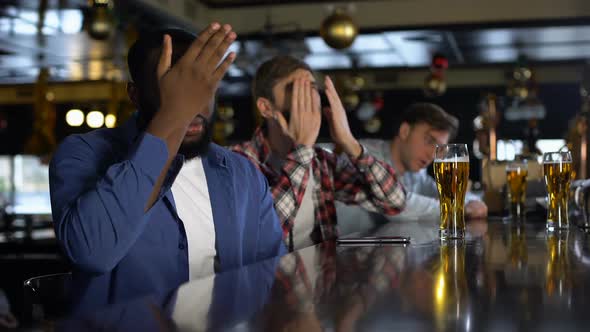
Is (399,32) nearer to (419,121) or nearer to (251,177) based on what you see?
(419,121)

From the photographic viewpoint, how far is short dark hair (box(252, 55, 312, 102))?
8.41ft

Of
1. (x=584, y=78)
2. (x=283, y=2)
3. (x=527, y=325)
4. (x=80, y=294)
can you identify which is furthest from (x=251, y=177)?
(x=283, y=2)

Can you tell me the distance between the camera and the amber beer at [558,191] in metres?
2.08

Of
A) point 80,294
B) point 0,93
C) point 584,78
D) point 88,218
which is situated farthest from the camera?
point 0,93

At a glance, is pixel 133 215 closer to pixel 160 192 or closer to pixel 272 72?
pixel 160 192

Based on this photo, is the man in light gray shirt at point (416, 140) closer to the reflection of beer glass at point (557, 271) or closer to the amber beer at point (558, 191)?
the amber beer at point (558, 191)

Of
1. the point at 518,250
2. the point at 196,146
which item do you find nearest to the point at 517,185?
the point at 518,250

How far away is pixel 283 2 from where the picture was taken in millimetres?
8328

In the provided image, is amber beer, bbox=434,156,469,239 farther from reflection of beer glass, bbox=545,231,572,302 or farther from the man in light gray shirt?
the man in light gray shirt

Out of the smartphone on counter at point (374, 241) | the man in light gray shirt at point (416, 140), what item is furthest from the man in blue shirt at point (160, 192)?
the man in light gray shirt at point (416, 140)

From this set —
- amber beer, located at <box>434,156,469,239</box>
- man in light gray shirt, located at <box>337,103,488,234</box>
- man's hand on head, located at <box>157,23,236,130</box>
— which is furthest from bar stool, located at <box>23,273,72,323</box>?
man in light gray shirt, located at <box>337,103,488,234</box>

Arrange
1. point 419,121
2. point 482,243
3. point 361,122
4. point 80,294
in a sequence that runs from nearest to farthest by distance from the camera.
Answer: point 80,294
point 482,243
point 419,121
point 361,122

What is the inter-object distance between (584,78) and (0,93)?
13.7 meters

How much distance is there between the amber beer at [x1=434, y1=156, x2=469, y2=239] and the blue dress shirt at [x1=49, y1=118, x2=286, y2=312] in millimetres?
415
